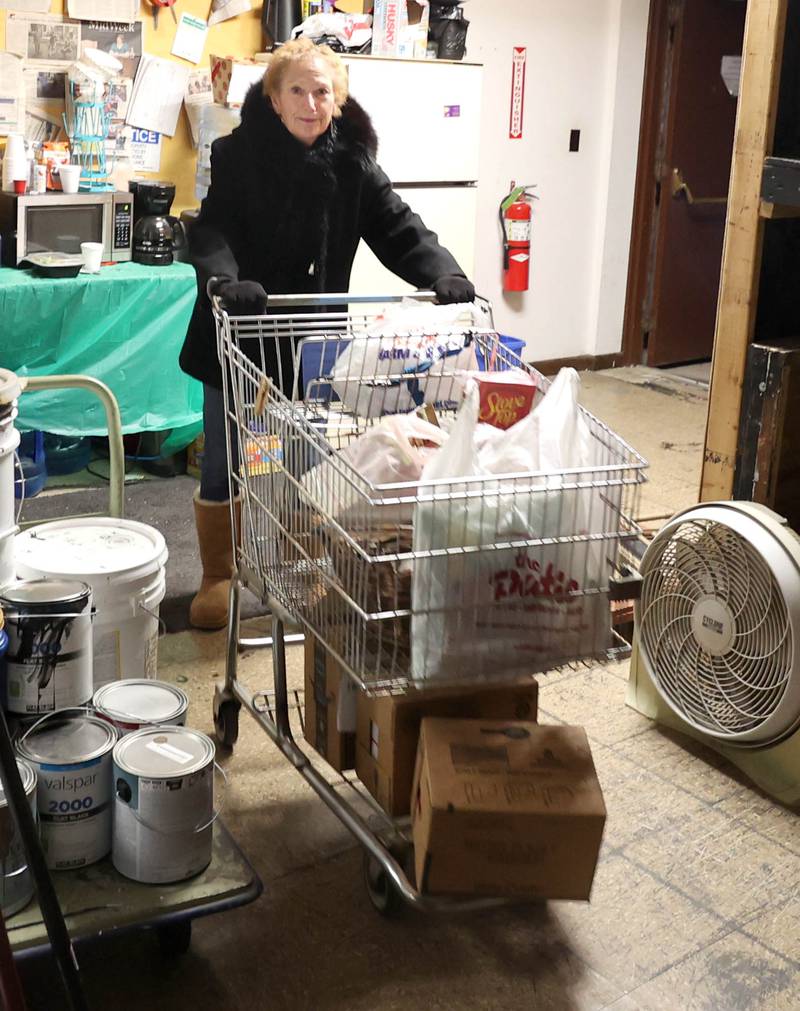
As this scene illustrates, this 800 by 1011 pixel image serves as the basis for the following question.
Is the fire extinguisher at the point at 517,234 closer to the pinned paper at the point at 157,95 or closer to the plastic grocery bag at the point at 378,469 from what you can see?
the pinned paper at the point at 157,95

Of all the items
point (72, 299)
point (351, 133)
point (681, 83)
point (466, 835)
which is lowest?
point (466, 835)

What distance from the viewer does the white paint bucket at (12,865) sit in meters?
1.79

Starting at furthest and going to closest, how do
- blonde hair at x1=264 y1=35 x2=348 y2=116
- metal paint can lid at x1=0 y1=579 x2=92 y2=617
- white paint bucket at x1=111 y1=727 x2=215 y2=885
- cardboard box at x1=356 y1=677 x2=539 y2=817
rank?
1. blonde hair at x1=264 y1=35 x2=348 y2=116
2. metal paint can lid at x1=0 y1=579 x2=92 y2=617
3. cardboard box at x1=356 y1=677 x2=539 y2=817
4. white paint bucket at x1=111 y1=727 x2=215 y2=885

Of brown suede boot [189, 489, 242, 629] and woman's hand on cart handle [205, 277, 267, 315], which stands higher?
woman's hand on cart handle [205, 277, 267, 315]

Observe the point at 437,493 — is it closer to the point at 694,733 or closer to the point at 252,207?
the point at 694,733

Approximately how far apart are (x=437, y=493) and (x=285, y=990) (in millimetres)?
842

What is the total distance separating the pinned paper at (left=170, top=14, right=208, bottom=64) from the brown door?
2.45 metres

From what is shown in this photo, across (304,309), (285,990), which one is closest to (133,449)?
(304,309)

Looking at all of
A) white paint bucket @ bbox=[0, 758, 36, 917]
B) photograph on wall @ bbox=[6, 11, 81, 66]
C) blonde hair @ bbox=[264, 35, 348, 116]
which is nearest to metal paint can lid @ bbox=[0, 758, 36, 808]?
white paint bucket @ bbox=[0, 758, 36, 917]

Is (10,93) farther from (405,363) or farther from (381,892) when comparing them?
(381,892)

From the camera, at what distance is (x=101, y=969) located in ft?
6.36

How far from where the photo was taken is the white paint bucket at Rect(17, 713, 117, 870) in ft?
6.18

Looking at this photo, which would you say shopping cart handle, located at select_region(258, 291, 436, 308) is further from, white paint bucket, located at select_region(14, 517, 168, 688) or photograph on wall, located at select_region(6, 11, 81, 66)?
photograph on wall, located at select_region(6, 11, 81, 66)

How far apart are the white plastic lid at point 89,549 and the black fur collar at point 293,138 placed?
1010 mm
